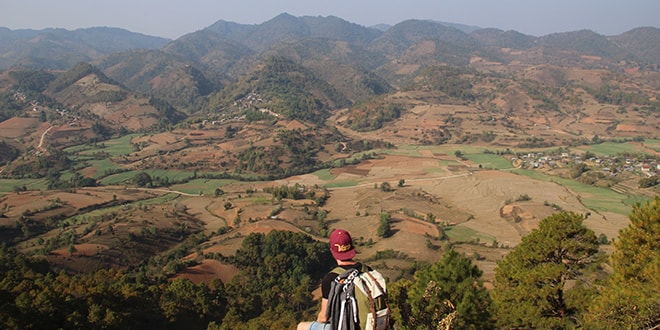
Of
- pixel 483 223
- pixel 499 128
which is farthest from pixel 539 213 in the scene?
pixel 499 128

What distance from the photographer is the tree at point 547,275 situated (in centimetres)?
1897

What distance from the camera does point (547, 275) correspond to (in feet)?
61.4

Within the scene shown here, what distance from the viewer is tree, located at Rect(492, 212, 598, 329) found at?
19.0 metres

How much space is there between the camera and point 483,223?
218ft

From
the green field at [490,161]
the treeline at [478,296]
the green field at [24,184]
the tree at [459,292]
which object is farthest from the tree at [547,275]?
the green field at [24,184]

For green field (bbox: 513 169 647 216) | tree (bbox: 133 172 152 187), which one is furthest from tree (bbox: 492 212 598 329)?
tree (bbox: 133 172 152 187)

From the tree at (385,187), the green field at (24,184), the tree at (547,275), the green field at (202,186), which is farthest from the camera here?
the green field at (202,186)

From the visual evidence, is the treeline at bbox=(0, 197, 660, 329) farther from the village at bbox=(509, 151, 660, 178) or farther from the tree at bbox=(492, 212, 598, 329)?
the village at bbox=(509, 151, 660, 178)

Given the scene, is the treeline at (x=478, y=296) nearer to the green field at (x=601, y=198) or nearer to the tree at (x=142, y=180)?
the green field at (x=601, y=198)

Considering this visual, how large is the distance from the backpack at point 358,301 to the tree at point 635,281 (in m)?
12.5

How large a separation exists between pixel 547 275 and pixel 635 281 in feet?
12.2

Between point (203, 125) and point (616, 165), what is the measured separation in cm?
12283

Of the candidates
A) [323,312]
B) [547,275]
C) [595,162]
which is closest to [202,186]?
[547,275]

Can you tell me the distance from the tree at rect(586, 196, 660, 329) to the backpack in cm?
1251
